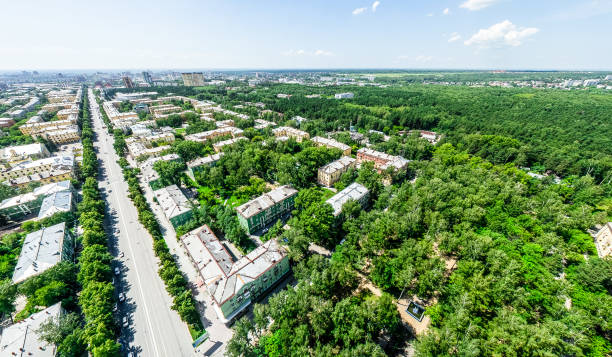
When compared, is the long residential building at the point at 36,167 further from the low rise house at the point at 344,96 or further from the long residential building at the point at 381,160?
the low rise house at the point at 344,96

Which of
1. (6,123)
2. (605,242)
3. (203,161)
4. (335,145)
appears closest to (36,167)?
(203,161)

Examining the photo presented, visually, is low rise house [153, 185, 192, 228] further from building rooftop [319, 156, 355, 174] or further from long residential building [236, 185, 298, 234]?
building rooftop [319, 156, 355, 174]

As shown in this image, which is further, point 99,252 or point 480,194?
point 480,194

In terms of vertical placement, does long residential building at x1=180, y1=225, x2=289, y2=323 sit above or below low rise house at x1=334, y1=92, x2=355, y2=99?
below

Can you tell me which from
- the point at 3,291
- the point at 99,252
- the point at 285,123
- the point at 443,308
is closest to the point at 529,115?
the point at 285,123

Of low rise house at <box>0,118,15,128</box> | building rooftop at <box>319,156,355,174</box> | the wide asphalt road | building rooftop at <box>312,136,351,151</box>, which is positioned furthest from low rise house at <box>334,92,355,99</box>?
low rise house at <box>0,118,15,128</box>

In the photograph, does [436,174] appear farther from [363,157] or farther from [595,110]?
[595,110]
